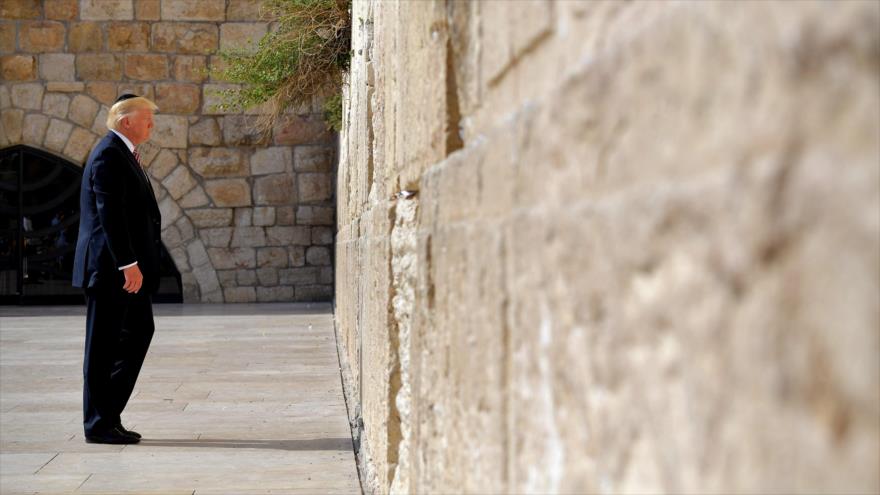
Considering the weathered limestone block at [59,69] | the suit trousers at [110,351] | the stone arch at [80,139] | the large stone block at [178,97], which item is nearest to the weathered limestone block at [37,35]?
the weathered limestone block at [59,69]

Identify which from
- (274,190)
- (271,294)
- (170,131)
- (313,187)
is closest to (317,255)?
(271,294)

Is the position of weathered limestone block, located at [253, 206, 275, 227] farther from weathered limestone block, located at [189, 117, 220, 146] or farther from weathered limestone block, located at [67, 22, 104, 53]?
weathered limestone block, located at [67, 22, 104, 53]

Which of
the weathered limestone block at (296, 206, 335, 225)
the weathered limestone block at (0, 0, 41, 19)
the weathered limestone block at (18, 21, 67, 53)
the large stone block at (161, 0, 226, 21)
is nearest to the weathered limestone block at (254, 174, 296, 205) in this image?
the weathered limestone block at (296, 206, 335, 225)

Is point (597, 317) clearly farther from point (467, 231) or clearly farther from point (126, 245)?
point (126, 245)

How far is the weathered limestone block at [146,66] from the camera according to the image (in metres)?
11.1

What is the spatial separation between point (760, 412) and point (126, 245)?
3.53 m

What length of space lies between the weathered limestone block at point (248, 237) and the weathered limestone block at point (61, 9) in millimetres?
2961

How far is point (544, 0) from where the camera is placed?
777 mm

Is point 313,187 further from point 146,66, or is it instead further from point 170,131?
point 146,66

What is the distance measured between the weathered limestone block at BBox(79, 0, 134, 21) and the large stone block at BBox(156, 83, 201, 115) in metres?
0.89

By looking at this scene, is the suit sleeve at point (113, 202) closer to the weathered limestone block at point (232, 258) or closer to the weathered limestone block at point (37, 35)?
the weathered limestone block at point (232, 258)

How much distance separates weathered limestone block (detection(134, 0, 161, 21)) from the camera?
11070mm

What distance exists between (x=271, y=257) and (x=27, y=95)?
10.5ft

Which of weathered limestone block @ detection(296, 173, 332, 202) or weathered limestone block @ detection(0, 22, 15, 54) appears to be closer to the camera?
weathered limestone block @ detection(0, 22, 15, 54)
